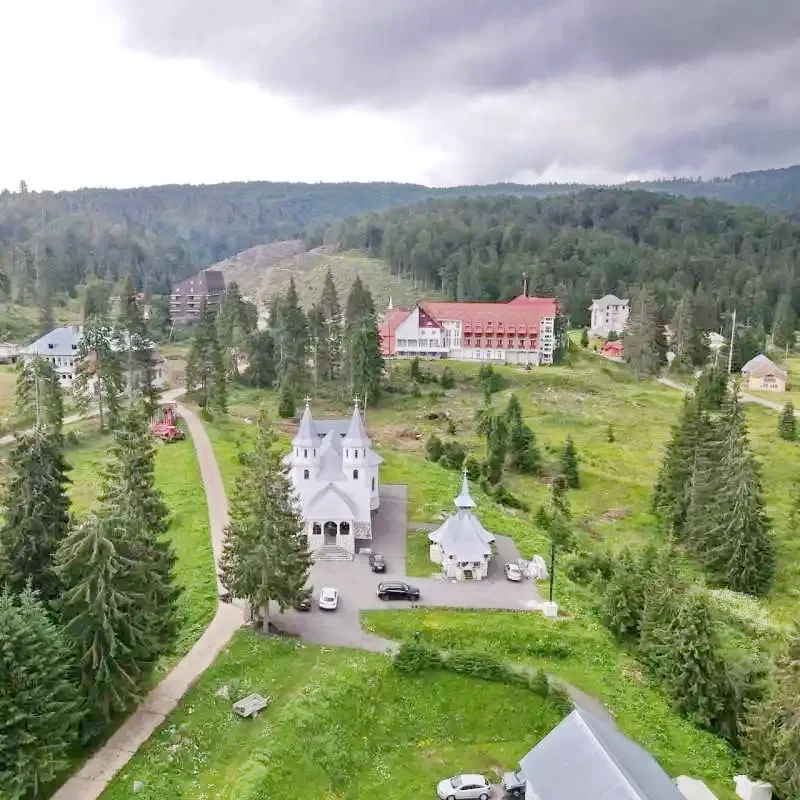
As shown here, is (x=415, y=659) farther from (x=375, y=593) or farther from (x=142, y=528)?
(x=142, y=528)

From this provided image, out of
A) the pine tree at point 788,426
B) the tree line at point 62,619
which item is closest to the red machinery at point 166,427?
the tree line at point 62,619

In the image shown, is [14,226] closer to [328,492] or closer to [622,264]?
[622,264]

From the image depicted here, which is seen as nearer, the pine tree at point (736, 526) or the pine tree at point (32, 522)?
the pine tree at point (32, 522)

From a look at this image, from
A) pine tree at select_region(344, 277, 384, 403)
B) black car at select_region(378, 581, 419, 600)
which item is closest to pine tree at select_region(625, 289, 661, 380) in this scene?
pine tree at select_region(344, 277, 384, 403)

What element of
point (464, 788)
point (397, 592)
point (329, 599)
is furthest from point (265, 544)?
point (464, 788)

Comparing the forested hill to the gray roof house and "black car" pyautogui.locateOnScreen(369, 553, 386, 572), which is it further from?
the gray roof house

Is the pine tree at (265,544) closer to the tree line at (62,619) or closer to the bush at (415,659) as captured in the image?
the tree line at (62,619)
